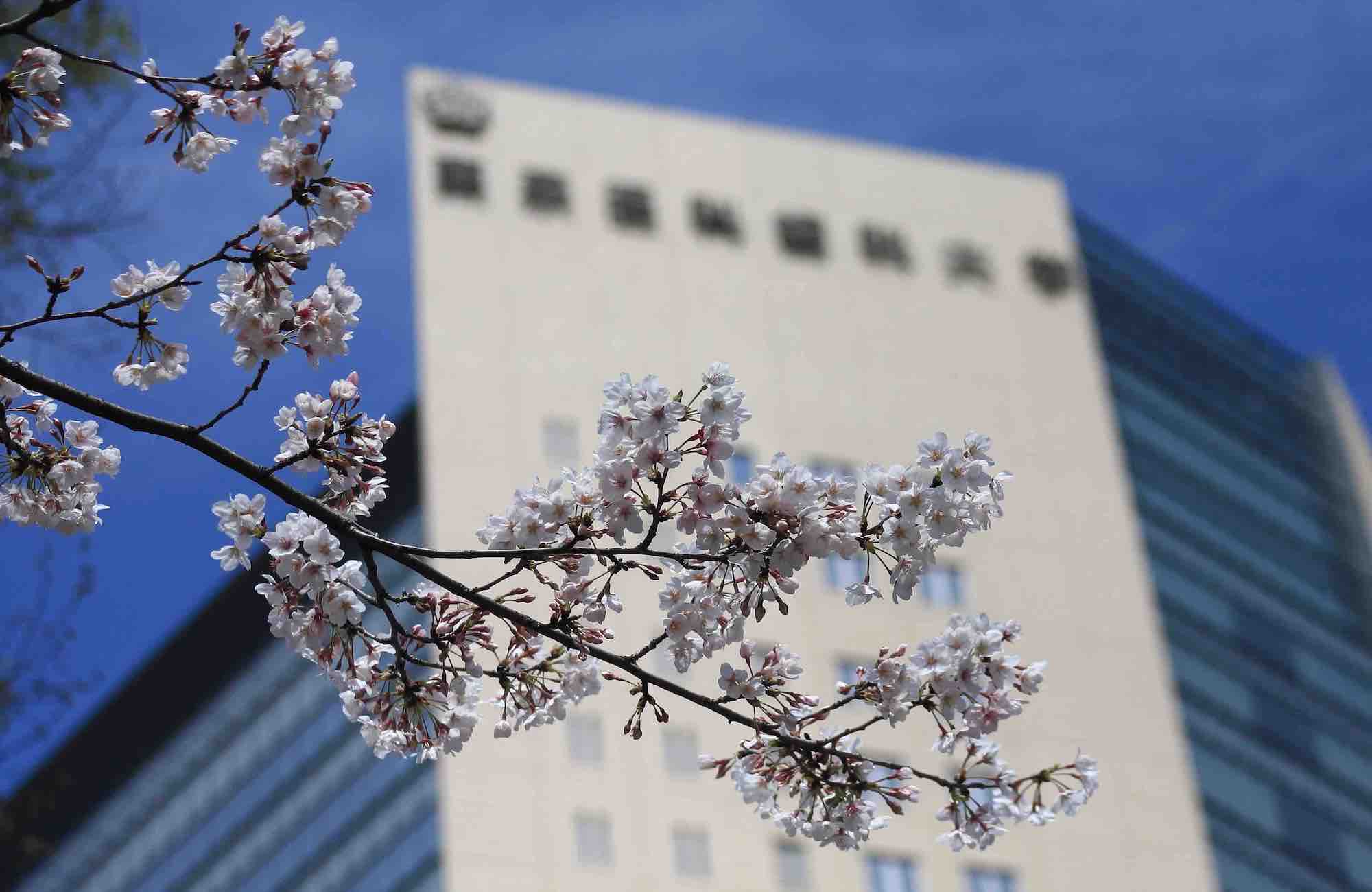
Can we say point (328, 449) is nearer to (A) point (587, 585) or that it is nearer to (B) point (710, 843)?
(A) point (587, 585)

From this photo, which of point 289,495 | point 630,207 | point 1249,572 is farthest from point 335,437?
point 1249,572

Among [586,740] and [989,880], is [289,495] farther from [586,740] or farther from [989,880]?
[989,880]

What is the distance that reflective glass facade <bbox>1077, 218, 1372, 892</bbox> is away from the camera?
51.3m

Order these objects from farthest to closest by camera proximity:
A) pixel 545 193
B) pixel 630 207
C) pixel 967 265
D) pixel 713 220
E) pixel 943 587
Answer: pixel 967 265, pixel 713 220, pixel 630 207, pixel 545 193, pixel 943 587

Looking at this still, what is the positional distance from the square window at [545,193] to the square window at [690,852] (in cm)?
1683

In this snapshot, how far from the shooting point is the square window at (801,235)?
52.8 metres

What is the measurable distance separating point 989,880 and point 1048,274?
1831 cm

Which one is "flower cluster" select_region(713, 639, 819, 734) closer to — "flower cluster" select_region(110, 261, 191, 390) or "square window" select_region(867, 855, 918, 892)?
"flower cluster" select_region(110, 261, 191, 390)

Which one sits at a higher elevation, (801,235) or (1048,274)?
(801,235)

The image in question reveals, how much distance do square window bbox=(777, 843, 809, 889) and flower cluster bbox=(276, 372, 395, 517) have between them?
3645cm

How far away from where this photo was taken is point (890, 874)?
1677 inches

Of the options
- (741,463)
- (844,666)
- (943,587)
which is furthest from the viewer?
(943,587)

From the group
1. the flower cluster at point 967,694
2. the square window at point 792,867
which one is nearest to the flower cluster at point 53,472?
the flower cluster at point 967,694

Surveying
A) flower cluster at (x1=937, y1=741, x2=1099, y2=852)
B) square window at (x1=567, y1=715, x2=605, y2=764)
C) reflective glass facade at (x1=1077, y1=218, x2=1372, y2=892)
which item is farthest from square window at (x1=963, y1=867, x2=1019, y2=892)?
flower cluster at (x1=937, y1=741, x2=1099, y2=852)
